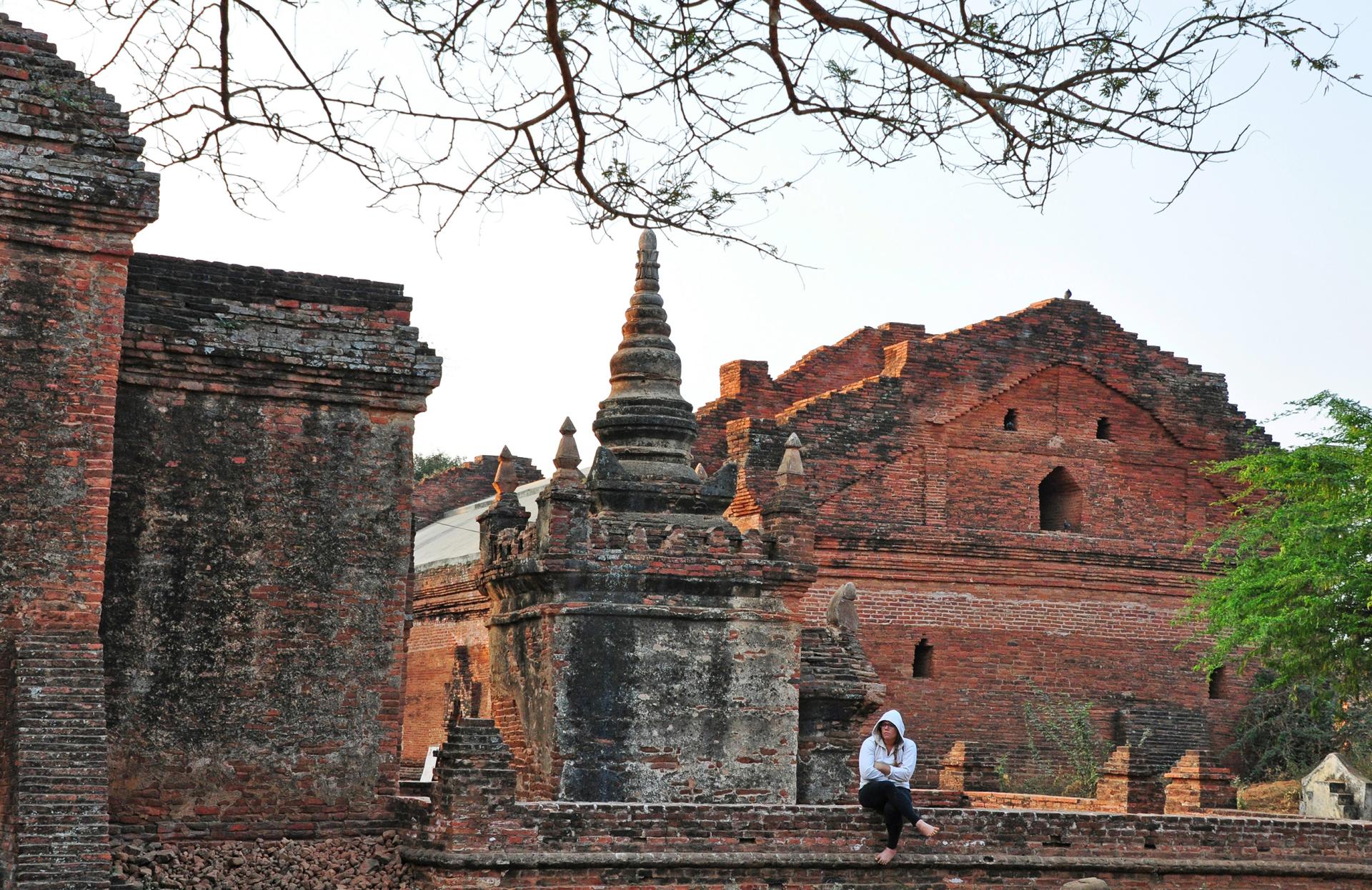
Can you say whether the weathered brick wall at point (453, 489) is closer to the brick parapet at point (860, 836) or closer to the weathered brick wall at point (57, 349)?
the brick parapet at point (860, 836)

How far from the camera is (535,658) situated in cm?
1225

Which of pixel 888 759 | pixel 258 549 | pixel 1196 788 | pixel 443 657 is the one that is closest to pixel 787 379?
pixel 443 657

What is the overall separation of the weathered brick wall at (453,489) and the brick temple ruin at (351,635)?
44.7 feet

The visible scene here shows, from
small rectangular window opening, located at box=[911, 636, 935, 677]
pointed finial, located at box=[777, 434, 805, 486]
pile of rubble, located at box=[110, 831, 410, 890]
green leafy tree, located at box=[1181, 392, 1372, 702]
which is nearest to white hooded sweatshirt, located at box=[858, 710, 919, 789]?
pointed finial, located at box=[777, 434, 805, 486]

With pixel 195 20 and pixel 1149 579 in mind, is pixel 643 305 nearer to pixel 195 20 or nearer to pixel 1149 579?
pixel 195 20

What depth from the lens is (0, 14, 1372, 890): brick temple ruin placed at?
9.92 metres

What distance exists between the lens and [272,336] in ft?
36.4

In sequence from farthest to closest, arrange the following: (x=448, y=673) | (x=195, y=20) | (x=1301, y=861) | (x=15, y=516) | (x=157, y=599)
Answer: (x=448, y=673) → (x=1301, y=861) → (x=157, y=599) → (x=15, y=516) → (x=195, y=20)

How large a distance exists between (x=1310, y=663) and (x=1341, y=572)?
118 centimetres

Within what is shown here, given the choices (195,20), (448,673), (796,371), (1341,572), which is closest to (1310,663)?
(1341,572)

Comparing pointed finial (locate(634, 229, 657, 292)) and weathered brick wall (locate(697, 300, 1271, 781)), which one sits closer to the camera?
pointed finial (locate(634, 229, 657, 292))

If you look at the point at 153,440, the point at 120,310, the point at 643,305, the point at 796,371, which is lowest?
the point at 153,440

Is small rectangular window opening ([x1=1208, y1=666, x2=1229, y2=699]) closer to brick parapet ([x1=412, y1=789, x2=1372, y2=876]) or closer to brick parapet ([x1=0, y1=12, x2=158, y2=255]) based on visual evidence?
brick parapet ([x1=412, y1=789, x2=1372, y2=876])

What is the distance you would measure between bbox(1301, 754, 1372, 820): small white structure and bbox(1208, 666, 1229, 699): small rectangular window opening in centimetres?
379
